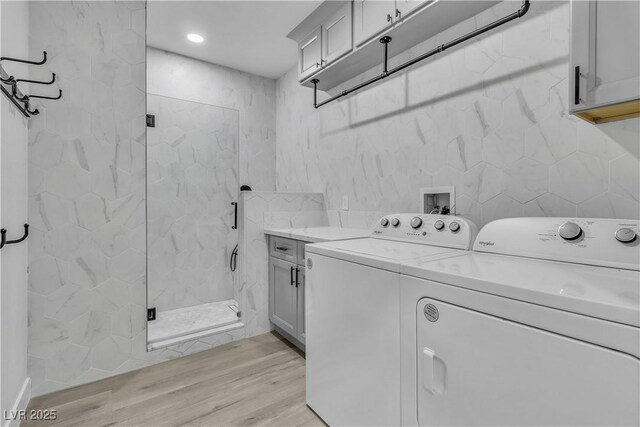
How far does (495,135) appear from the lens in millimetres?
1564

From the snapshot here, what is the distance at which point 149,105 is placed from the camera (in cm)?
286

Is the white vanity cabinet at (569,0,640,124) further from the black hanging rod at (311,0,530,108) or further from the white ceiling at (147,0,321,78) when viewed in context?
the white ceiling at (147,0,321,78)

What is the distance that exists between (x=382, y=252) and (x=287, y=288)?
1190 mm

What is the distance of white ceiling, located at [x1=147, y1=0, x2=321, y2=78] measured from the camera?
7.61ft

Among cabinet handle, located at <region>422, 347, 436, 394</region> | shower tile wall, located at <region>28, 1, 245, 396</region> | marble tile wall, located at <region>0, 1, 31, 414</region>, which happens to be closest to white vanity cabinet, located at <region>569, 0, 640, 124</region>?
cabinet handle, located at <region>422, 347, 436, 394</region>

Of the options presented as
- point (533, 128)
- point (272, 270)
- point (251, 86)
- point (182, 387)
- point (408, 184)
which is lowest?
point (182, 387)

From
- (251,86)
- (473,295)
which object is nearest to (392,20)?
(473,295)

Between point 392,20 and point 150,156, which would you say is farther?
point 150,156

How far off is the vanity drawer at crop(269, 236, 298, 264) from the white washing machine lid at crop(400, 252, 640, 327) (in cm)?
121

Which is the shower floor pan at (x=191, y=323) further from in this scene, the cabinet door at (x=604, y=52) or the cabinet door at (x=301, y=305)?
the cabinet door at (x=604, y=52)

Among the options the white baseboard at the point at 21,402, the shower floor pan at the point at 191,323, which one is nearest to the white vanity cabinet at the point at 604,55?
the shower floor pan at the point at 191,323

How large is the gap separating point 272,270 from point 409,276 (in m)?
1.68

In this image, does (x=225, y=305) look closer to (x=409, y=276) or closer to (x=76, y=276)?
(x=76, y=276)

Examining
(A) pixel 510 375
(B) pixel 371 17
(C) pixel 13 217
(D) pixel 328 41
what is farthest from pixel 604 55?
(C) pixel 13 217
